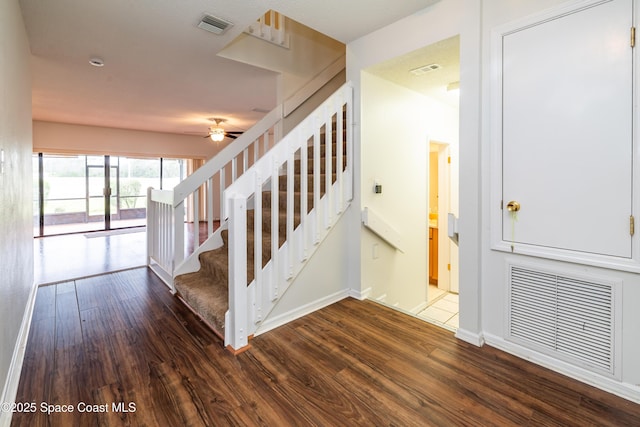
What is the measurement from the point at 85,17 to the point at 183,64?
108 cm

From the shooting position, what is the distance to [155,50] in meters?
3.10

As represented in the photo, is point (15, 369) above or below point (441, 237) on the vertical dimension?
below

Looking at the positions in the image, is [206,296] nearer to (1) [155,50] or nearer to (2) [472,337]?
(2) [472,337]

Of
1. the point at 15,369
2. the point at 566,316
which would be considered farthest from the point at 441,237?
the point at 15,369

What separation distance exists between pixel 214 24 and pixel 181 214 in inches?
74.0

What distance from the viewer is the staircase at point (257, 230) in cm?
209

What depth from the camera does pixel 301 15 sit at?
240 cm

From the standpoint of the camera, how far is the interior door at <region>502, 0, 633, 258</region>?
1589 mm

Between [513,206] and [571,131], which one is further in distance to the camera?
[513,206]

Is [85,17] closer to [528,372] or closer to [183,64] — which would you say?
[183,64]

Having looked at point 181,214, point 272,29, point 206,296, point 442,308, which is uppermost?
point 272,29

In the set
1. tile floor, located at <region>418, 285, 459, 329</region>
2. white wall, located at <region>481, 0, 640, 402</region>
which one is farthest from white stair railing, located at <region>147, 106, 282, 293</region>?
tile floor, located at <region>418, 285, 459, 329</region>

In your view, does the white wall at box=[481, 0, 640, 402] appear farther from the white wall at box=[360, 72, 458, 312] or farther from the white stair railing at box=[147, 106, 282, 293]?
the white stair railing at box=[147, 106, 282, 293]

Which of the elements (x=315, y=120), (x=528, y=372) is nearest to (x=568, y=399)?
(x=528, y=372)
